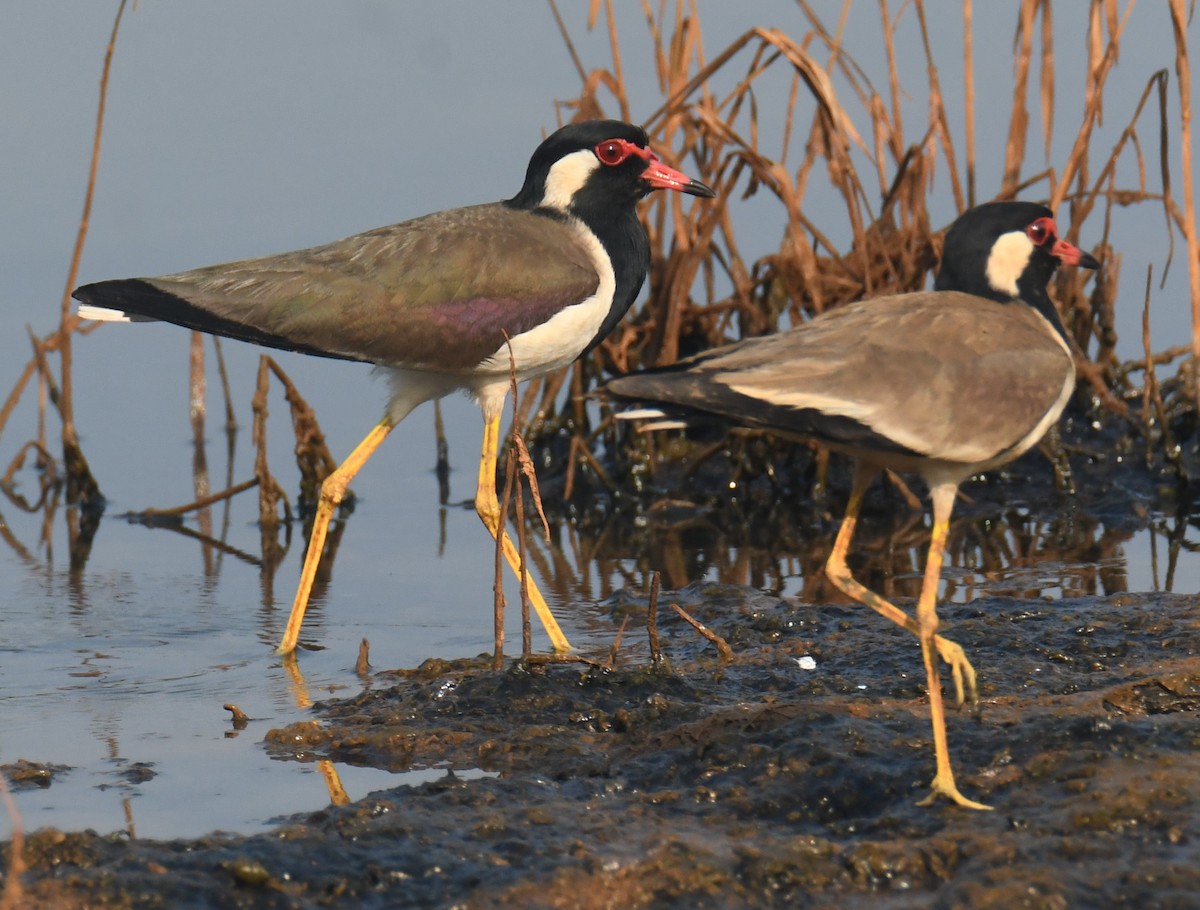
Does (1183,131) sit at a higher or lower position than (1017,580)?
higher

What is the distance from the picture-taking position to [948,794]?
4.07m

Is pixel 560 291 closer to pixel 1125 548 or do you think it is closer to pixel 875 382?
pixel 875 382

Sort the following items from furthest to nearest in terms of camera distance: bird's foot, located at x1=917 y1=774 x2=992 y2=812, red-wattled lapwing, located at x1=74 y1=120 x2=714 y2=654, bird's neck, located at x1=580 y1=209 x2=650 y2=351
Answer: bird's neck, located at x1=580 y1=209 x2=650 y2=351 → red-wattled lapwing, located at x1=74 y1=120 x2=714 y2=654 → bird's foot, located at x1=917 y1=774 x2=992 y2=812

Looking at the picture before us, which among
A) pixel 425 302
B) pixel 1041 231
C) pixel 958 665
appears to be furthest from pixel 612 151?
pixel 958 665

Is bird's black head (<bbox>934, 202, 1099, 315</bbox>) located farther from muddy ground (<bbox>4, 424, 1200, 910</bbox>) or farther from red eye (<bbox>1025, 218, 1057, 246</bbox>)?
muddy ground (<bbox>4, 424, 1200, 910</bbox>)

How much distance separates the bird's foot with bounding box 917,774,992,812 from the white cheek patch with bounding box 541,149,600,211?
3059 mm

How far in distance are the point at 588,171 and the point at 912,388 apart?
231cm

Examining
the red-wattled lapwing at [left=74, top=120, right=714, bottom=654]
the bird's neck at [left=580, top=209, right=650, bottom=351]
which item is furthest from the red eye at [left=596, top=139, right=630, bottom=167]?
the red-wattled lapwing at [left=74, top=120, right=714, bottom=654]

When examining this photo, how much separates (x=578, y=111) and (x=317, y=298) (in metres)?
2.59

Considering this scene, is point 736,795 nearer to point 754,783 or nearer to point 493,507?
point 754,783

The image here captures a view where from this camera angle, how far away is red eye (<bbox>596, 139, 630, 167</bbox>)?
21.5 feet

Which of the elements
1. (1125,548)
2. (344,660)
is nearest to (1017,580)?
(1125,548)

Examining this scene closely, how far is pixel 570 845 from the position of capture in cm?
389

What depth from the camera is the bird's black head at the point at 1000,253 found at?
5.23 m
